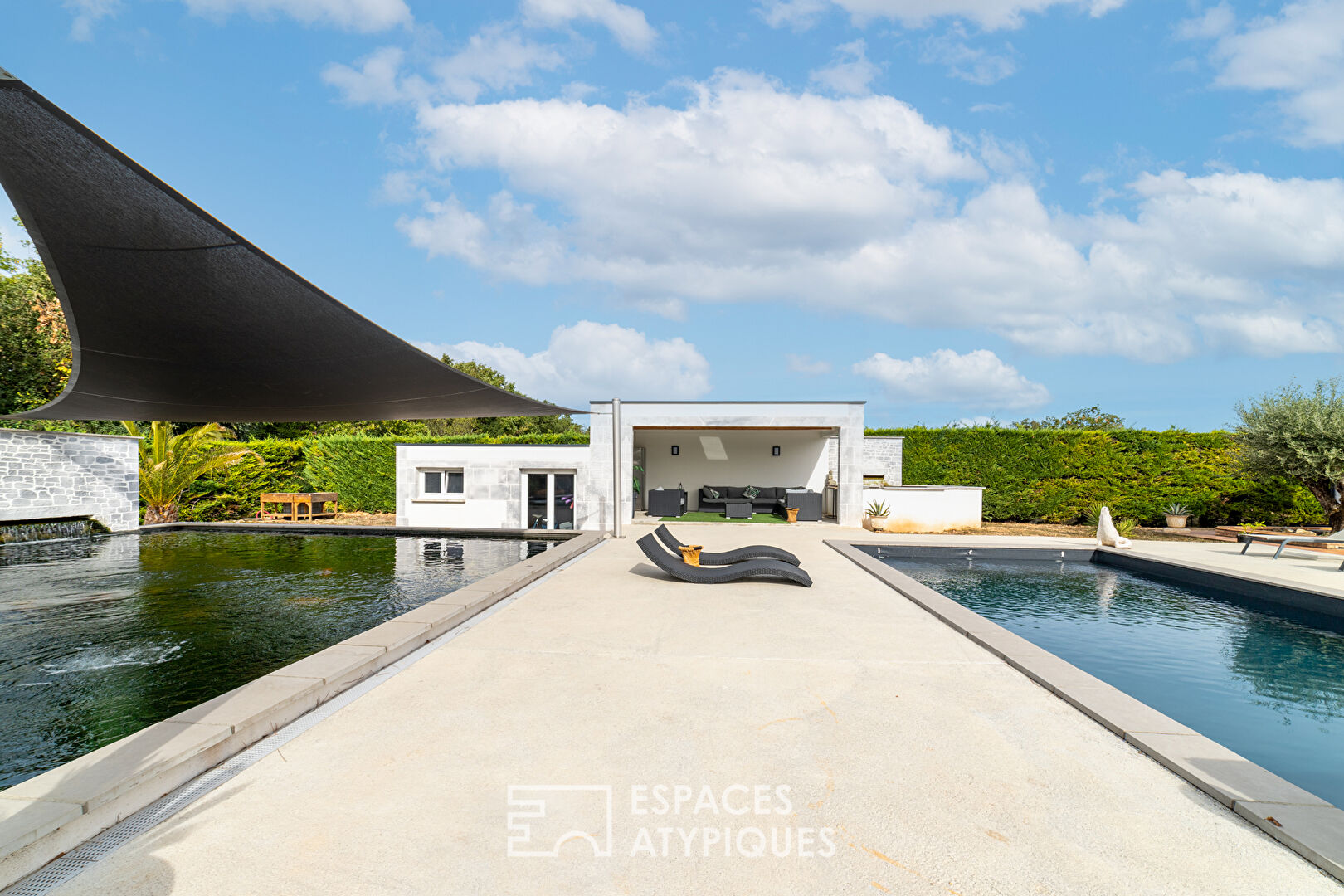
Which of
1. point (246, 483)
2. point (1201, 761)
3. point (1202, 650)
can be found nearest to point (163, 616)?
point (1201, 761)

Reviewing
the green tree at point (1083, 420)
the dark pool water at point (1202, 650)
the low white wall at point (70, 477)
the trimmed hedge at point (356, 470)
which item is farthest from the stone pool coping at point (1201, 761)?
the green tree at point (1083, 420)

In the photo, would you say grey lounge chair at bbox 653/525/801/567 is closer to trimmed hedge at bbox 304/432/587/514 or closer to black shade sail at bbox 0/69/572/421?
black shade sail at bbox 0/69/572/421

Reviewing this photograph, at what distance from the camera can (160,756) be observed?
8.48ft

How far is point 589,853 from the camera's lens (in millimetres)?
2135

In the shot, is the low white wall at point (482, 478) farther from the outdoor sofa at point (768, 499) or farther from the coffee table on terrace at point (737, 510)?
the outdoor sofa at point (768, 499)

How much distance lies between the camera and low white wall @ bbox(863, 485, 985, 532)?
1434cm

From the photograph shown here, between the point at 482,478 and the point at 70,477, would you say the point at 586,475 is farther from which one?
the point at 70,477

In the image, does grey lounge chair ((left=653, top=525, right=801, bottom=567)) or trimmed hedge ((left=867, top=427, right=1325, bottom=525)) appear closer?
grey lounge chair ((left=653, top=525, right=801, bottom=567))

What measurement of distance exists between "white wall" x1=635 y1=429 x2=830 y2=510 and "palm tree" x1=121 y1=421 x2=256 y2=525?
11.4m

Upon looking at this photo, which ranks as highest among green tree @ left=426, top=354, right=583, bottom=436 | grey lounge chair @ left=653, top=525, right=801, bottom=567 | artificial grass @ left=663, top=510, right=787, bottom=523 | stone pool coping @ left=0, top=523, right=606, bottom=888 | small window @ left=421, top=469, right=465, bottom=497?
green tree @ left=426, top=354, right=583, bottom=436

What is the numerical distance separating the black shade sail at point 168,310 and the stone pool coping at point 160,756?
2.31m

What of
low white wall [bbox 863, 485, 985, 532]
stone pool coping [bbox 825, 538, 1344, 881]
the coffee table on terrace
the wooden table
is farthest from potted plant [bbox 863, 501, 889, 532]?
Result: the wooden table

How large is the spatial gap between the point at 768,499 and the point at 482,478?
7.74 m

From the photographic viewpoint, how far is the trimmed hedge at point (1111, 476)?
1630 cm
